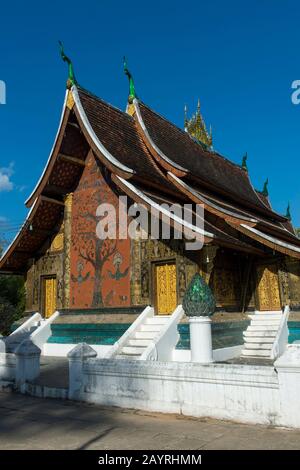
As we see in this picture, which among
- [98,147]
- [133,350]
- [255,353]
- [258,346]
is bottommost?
[255,353]

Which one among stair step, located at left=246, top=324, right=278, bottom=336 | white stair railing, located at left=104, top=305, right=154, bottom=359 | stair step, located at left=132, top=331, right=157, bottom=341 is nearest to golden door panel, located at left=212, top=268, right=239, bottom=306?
stair step, located at left=246, top=324, right=278, bottom=336

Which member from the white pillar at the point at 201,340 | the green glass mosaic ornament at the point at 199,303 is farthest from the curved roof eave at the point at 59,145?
the white pillar at the point at 201,340

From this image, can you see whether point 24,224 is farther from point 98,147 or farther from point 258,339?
point 258,339

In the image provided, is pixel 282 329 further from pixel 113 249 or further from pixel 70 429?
pixel 70 429

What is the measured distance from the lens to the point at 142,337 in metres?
9.92

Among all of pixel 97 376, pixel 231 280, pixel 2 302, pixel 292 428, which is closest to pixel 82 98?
pixel 231 280

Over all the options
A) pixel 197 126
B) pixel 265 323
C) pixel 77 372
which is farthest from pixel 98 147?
pixel 197 126

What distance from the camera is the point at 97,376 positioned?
22.8 ft

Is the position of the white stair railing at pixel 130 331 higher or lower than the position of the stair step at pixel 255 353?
higher

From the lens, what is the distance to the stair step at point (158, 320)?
405 inches

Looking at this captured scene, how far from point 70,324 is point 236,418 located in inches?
297

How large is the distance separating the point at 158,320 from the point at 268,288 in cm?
397

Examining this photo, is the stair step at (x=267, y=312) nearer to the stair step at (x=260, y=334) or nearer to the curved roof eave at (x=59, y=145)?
the stair step at (x=260, y=334)

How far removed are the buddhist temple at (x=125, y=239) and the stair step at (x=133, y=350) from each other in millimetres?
1635
